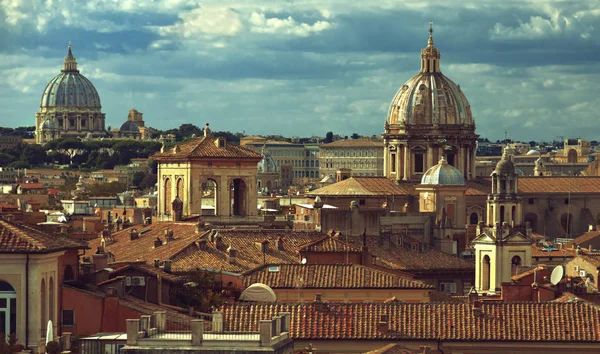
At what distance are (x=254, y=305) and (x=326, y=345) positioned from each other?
4.48ft

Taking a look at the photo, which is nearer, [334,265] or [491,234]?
[334,265]

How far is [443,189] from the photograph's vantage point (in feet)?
341

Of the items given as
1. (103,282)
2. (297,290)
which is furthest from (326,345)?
(297,290)

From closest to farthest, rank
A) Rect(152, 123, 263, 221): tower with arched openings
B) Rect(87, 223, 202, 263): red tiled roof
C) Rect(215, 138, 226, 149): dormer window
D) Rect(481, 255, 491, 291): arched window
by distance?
Rect(87, 223, 202, 263): red tiled roof < Rect(152, 123, 263, 221): tower with arched openings < Rect(215, 138, 226, 149): dormer window < Rect(481, 255, 491, 291): arched window

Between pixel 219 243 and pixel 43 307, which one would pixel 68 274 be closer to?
pixel 43 307

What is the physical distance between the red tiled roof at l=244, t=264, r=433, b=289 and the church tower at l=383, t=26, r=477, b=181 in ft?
249

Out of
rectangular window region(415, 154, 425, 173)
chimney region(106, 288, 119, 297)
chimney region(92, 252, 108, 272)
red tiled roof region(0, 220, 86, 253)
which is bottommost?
chimney region(106, 288, 119, 297)

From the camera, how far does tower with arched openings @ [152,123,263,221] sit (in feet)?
222

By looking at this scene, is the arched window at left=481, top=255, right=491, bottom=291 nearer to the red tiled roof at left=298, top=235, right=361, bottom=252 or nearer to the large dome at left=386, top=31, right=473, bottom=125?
the red tiled roof at left=298, top=235, right=361, bottom=252

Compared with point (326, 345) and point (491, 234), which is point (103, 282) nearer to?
point (326, 345)

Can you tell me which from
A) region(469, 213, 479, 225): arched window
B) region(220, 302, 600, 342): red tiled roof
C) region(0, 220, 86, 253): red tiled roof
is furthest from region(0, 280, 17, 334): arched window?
region(469, 213, 479, 225): arched window

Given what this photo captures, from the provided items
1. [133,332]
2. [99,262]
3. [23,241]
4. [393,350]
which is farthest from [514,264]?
[133,332]

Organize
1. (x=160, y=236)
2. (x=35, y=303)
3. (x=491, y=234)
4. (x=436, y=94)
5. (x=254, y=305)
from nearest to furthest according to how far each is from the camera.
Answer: (x=35, y=303)
(x=254, y=305)
(x=160, y=236)
(x=491, y=234)
(x=436, y=94)

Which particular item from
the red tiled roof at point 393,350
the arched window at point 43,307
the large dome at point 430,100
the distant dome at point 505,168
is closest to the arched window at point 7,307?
the arched window at point 43,307
